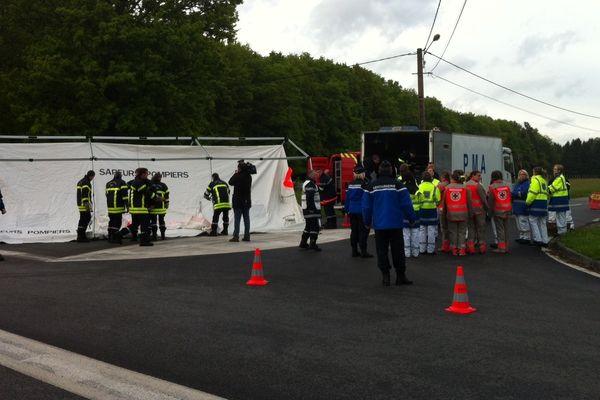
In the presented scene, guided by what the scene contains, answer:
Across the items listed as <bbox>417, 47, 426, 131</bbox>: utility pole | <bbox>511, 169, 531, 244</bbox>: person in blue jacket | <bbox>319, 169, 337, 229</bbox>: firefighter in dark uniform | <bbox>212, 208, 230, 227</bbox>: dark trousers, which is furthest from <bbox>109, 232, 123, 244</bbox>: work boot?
<bbox>417, 47, 426, 131</bbox>: utility pole

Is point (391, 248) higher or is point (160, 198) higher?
point (160, 198)

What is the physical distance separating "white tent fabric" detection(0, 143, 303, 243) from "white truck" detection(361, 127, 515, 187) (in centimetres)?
371

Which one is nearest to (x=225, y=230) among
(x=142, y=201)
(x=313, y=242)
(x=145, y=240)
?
(x=145, y=240)

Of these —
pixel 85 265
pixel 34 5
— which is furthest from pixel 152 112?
pixel 85 265

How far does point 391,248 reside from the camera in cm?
913

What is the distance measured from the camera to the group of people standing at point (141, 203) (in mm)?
14586

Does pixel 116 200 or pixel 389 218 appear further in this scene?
pixel 116 200

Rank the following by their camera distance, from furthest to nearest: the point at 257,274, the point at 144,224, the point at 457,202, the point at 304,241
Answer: the point at 144,224 → the point at 304,241 → the point at 457,202 → the point at 257,274

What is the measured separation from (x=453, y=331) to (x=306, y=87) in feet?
185

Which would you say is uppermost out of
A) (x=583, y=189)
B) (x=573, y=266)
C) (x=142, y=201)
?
(x=142, y=201)

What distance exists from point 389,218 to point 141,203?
24.1 ft

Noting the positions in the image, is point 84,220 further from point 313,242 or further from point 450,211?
point 450,211

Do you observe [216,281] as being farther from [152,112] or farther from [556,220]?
[152,112]

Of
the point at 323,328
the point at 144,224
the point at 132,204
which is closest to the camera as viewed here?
the point at 323,328
